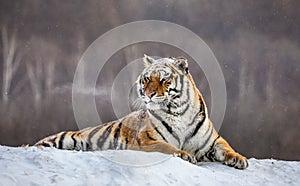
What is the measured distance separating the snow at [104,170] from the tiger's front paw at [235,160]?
1.04 feet

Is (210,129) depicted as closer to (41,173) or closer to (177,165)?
(177,165)

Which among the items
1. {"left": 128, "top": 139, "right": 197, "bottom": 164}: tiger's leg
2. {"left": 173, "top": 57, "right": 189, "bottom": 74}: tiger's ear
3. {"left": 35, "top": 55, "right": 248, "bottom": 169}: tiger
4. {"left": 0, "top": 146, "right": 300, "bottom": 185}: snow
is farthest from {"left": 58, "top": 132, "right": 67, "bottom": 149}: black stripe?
{"left": 173, "top": 57, "right": 189, "bottom": 74}: tiger's ear

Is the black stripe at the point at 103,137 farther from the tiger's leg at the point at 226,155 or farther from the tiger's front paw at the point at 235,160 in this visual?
the tiger's front paw at the point at 235,160

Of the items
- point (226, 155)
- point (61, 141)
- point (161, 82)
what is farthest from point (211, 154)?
point (61, 141)

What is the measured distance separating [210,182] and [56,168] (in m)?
2.27

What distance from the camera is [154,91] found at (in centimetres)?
781

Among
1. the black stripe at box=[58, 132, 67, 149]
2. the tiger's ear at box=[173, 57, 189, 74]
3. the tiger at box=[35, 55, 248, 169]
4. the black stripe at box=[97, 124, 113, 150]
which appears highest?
the tiger's ear at box=[173, 57, 189, 74]

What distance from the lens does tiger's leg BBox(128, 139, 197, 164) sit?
701 centimetres

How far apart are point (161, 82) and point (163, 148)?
4.58 feet

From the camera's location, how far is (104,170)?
5.50 metres

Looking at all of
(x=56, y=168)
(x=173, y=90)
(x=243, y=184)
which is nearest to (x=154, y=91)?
(x=173, y=90)

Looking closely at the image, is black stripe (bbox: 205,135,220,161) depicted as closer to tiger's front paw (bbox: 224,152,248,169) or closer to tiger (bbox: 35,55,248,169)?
tiger (bbox: 35,55,248,169)

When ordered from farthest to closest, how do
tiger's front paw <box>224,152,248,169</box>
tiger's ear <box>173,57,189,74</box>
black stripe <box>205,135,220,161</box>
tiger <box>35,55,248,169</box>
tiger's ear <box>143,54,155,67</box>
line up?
1. tiger's ear <box>143,54,155,67</box>
2. tiger's ear <box>173,57,189,74</box>
3. black stripe <box>205,135,220,161</box>
4. tiger <box>35,55,248,169</box>
5. tiger's front paw <box>224,152,248,169</box>

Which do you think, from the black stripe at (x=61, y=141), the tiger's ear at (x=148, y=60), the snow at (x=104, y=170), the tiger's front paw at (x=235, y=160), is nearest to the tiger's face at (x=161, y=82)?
the tiger's ear at (x=148, y=60)
